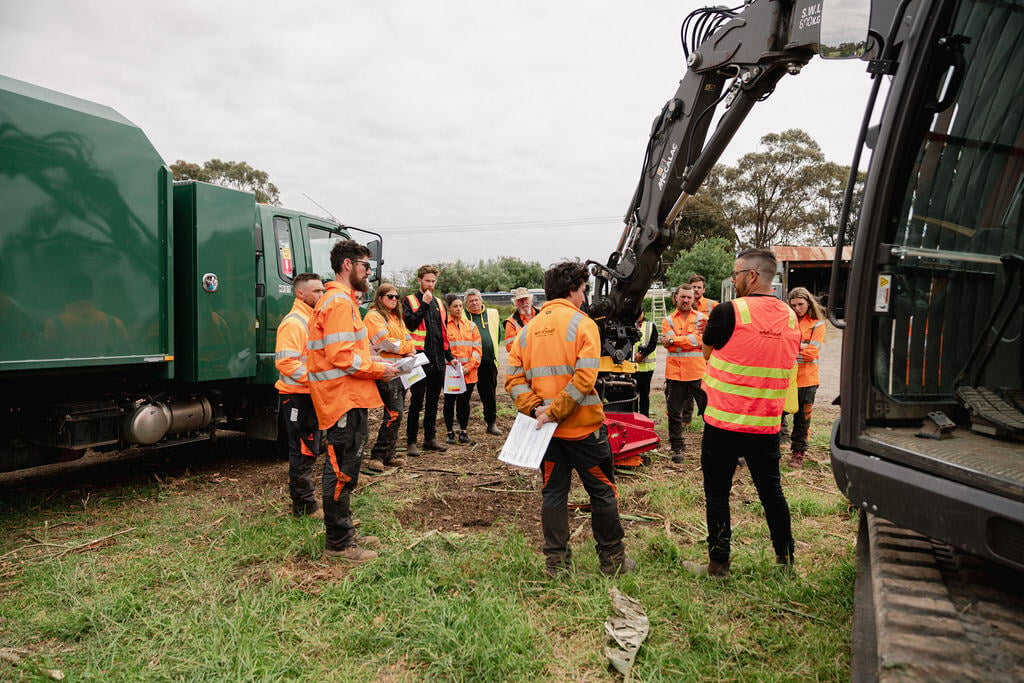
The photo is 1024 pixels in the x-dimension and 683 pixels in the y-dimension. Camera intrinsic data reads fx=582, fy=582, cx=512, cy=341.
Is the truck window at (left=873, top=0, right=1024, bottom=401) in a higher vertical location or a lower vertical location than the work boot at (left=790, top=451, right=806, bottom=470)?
higher

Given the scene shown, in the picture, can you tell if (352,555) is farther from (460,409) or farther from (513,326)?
(513,326)

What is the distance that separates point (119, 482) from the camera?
18.4 feet

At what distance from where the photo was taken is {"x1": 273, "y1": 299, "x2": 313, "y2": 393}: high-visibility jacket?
4.58 metres

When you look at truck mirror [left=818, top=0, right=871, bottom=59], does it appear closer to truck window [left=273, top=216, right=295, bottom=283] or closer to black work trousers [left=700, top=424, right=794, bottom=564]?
black work trousers [left=700, top=424, right=794, bottom=564]

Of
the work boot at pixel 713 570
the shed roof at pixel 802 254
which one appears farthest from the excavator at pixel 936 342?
the shed roof at pixel 802 254

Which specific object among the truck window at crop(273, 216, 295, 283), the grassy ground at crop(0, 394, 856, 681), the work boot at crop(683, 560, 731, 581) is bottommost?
the grassy ground at crop(0, 394, 856, 681)

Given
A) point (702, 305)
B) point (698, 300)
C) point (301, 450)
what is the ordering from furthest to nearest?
point (702, 305)
point (698, 300)
point (301, 450)

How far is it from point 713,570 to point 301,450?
10.4 ft

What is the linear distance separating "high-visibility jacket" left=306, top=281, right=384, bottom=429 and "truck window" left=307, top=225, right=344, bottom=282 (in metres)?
2.79

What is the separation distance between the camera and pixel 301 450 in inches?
184

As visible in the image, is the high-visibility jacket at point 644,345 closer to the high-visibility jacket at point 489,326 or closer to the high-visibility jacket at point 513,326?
the high-visibility jacket at point 513,326

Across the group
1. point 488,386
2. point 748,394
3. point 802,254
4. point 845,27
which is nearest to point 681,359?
point 488,386

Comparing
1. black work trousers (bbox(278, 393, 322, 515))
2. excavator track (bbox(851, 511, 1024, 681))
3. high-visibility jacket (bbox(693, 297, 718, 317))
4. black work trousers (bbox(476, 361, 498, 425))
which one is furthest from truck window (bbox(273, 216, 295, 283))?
excavator track (bbox(851, 511, 1024, 681))

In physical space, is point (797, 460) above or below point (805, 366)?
below
